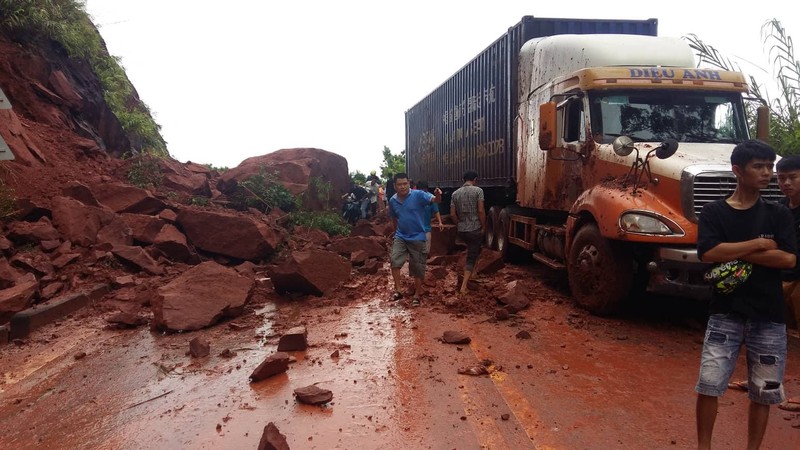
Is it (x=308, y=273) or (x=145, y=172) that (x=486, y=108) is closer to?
(x=308, y=273)

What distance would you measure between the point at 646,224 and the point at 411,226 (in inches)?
112

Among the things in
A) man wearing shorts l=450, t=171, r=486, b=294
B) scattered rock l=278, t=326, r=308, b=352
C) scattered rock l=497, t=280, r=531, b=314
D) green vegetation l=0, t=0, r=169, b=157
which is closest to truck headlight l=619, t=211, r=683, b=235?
scattered rock l=497, t=280, r=531, b=314

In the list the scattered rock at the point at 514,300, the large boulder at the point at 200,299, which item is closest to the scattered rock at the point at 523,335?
the scattered rock at the point at 514,300

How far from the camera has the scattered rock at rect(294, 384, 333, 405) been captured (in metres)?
3.89

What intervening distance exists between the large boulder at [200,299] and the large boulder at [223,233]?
2.65 m

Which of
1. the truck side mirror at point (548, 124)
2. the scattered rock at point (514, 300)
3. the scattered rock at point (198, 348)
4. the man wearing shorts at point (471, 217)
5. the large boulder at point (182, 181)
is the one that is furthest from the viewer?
the large boulder at point (182, 181)

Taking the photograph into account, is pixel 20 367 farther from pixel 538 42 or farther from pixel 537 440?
pixel 538 42

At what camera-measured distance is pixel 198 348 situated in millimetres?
5074

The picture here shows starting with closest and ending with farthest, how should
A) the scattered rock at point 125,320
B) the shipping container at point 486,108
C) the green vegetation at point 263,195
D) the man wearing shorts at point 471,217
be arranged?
the scattered rock at point 125,320 < the man wearing shorts at point 471,217 < the shipping container at point 486,108 < the green vegetation at point 263,195

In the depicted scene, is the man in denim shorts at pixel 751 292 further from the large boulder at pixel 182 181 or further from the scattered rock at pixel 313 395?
the large boulder at pixel 182 181

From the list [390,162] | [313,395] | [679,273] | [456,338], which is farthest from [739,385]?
[390,162]

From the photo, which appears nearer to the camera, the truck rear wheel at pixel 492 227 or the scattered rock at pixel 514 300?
the scattered rock at pixel 514 300

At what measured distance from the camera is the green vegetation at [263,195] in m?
13.2

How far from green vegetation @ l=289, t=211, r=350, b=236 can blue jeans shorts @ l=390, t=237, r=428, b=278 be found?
570cm
